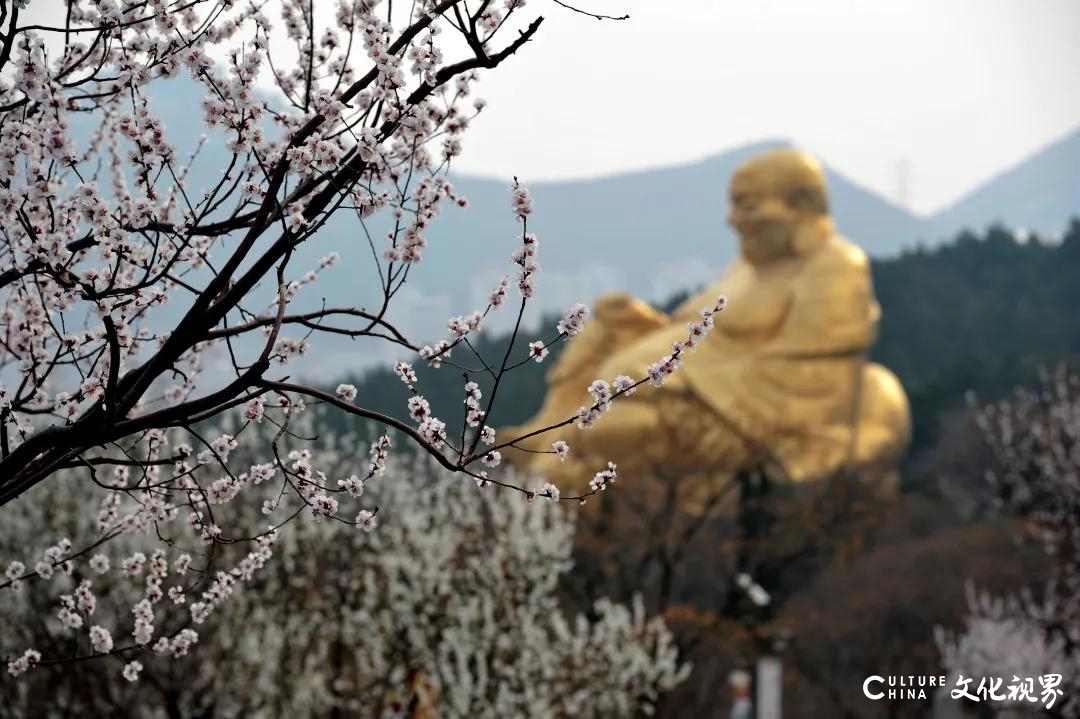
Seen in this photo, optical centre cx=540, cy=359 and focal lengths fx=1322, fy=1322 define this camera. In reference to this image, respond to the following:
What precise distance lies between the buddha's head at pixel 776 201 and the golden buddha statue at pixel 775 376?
2 centimetres

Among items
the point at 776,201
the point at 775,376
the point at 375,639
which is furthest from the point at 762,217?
the point at 375,639

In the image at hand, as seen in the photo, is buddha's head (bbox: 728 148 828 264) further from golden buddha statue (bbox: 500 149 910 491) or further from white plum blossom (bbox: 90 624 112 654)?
white plum blossom (bbox: 90 624 112 654)

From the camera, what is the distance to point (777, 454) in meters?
17.4

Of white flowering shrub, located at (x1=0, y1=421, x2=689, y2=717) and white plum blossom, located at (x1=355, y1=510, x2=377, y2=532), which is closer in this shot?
white plum blossom, located at (x1=355, y1=510, x2=377, y2=532)

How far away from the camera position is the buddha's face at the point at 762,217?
57.9 feet

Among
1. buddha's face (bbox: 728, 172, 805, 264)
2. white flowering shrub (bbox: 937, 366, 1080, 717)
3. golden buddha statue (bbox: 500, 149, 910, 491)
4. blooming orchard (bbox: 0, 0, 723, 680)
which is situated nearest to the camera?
blooming orchard (bbox: 0, 0, 723, 680)

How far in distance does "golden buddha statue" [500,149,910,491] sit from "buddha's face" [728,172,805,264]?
0.06ft

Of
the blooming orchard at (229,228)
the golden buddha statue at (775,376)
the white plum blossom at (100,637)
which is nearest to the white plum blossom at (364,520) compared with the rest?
the blooming orchard at (229,228)

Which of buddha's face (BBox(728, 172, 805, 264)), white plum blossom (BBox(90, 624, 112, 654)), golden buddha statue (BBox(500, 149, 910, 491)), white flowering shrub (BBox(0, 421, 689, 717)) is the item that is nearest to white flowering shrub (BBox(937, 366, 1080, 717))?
golden buddha statue (BBox(500, 149, 910, 491))

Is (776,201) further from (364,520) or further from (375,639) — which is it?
(364,520)

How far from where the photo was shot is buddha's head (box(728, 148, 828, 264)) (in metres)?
17.5

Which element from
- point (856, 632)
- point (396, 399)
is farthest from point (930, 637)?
point (396, 399)

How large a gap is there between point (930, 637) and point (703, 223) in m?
63.1

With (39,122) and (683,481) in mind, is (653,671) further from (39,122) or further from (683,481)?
(39,122)
